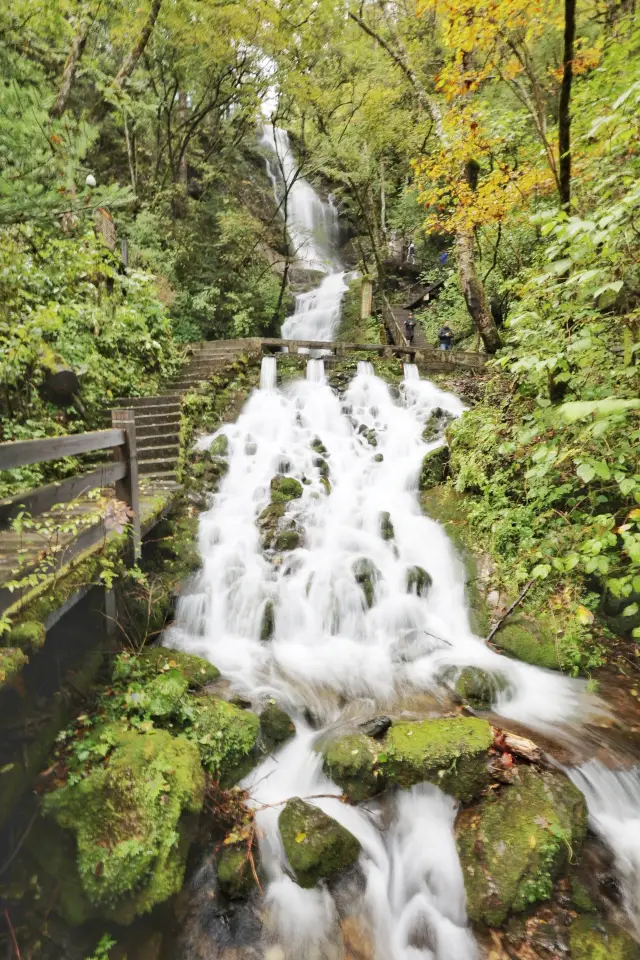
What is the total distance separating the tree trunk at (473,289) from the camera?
33.0ft

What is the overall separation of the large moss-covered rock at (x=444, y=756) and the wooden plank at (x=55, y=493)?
11.9 feet

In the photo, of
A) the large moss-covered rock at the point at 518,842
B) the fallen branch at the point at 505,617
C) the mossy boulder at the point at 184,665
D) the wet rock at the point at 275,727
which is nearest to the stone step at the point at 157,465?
the mossy boulder at the point at 184,665

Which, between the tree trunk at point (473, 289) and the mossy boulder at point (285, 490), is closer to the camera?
the mossy boulder at point (285, 490)

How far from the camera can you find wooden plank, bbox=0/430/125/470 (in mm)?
2820

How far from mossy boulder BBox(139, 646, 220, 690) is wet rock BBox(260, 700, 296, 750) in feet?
2.57

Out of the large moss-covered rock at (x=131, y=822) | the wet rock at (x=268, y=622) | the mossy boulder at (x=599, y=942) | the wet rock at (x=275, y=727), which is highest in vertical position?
the large moss-covered rock at (x=131, y=822)

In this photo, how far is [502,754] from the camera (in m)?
4.19

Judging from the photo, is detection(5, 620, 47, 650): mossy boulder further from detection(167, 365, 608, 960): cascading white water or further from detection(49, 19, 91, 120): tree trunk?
detection(49, 19, 91, 120): tree trunk

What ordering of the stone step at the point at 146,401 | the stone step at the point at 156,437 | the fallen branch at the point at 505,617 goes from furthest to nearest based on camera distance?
1. the stone step at the point at 146,401
2. the stone step at the point at 156,437
3. the fallen branch at the point at 505,617

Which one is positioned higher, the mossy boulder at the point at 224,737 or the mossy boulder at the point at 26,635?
the mossy boulder at the point at 26,635

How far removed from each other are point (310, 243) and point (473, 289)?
15.5 metres

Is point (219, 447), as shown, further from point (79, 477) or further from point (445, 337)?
point (445, 337)

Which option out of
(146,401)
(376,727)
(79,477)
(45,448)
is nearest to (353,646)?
(376,727)

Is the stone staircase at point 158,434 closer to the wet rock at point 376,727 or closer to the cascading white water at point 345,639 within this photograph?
the cascading white water at point 345,639
